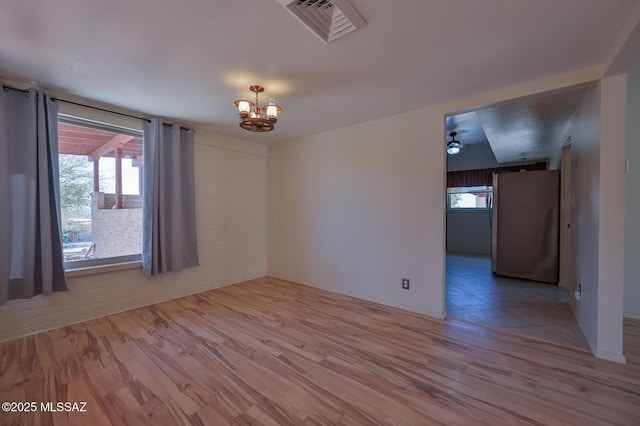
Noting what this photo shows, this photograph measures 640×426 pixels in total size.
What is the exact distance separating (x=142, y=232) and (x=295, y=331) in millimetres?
2389

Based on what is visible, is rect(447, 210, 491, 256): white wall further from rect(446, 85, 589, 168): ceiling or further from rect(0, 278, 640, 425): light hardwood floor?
rect(0, 278, 640, 425): light hardwood floor

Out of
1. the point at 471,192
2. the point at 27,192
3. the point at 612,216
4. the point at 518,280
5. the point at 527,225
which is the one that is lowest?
the point at 518,280

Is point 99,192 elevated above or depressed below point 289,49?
below

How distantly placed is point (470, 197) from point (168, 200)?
24.4 feet

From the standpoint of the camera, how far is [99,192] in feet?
9.80

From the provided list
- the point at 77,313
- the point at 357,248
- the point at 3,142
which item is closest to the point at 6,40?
the point at 3,142

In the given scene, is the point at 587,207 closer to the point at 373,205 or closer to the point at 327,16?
the point at 373,205

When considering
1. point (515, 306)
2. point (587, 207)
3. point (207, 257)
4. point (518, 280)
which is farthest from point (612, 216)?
point (207, 257)

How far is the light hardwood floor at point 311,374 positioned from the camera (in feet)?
4.98

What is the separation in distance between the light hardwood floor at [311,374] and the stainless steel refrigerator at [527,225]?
1844mm

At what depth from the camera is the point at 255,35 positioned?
1729 mm

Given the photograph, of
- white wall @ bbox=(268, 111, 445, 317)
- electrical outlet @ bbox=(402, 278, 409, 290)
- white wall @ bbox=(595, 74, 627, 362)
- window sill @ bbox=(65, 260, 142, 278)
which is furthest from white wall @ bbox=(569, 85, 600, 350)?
window sill @ bbox=(65, 260, 142, 278)

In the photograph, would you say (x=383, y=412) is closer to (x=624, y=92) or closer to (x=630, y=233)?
(x=624, y=92)

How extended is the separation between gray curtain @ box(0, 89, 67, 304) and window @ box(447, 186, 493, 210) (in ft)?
26.9
